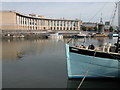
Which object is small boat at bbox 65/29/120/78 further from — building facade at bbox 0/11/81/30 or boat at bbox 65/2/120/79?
building facade at bbox 0/11/81/30

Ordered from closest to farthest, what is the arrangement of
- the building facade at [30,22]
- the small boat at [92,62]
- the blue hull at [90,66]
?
the small boat at [92,62] < the blue hull at [90,66] < the building facade at [30,22]

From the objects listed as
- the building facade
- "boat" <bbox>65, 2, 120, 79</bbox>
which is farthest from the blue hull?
the building facade

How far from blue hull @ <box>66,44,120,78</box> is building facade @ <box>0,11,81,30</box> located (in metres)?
75.2

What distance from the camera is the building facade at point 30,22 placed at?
271 ft

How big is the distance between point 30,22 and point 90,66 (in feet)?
325

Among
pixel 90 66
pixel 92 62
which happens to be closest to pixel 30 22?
pixel 90 66

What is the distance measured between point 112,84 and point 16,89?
6.59 meters

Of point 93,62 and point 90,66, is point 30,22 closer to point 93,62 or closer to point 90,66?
point 90,66

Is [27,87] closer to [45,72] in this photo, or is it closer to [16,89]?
[16,89]

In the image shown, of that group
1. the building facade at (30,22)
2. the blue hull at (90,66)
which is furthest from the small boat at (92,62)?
the building facade at (30,22)

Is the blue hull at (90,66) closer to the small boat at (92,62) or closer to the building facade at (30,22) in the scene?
the small boat at (92,62)

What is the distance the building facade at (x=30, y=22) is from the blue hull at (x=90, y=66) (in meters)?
75.2

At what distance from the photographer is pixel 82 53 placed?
457 inches

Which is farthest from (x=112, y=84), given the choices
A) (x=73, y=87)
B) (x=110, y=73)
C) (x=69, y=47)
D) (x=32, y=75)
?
(x=32, y=75)
